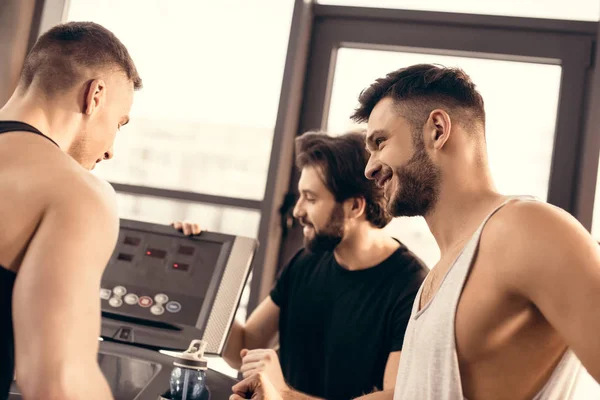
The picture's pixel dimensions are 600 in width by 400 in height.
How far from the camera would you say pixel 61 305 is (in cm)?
91

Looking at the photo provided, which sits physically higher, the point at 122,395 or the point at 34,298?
the point at 34,298

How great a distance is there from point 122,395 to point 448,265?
2.86ft

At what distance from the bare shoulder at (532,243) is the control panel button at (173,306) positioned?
93 cm

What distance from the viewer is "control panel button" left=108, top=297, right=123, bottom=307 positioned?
182cm

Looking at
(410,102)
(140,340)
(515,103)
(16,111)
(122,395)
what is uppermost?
(515,103)

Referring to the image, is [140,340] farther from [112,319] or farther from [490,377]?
[490,377]

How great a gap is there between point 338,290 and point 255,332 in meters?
0.35

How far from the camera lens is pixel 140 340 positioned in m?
1.76

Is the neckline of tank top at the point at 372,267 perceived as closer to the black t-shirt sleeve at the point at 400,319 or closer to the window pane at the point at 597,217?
the black t-shirt sleeve at the point at 400,319

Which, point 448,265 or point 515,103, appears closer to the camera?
point 448,265

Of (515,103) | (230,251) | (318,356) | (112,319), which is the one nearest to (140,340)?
(112,319)

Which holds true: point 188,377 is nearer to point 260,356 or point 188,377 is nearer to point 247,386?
point 247,386

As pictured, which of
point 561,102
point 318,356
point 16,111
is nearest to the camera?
point 16,111

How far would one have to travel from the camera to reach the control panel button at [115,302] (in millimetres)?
1820
